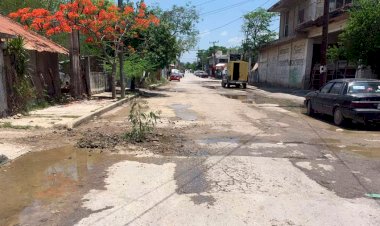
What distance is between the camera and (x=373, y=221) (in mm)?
4684

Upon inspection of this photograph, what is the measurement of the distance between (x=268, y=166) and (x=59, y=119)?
7.81m

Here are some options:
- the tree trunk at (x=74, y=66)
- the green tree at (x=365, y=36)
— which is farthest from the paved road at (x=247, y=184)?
the tree trunk at (x=74, y=66)

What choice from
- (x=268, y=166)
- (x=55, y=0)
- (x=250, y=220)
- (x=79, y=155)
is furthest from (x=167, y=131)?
(x=55, y=0)

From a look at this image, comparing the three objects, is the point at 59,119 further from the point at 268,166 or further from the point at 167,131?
the point at 268,166

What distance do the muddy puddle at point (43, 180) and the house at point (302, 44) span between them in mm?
22089

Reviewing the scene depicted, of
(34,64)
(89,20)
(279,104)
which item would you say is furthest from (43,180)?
(279,104)

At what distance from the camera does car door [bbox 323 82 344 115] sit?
12.8m

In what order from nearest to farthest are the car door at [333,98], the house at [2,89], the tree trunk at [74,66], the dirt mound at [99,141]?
the dirt mound at [99,141]
the house at [2,89]
the car door at [333,98]
the tree trunk at [74,66]

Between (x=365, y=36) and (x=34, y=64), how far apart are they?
14.3m

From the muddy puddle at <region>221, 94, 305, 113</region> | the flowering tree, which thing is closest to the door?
the muddy puddle at <region>221, 94, 305, 113</region>

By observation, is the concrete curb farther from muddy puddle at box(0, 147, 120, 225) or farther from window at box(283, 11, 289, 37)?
window at box(283, 11, 289, 37)

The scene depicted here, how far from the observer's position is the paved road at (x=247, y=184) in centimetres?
478

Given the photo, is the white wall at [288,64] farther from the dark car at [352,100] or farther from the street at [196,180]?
the street at [196,180]

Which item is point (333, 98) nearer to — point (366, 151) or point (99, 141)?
point (366, 151)
